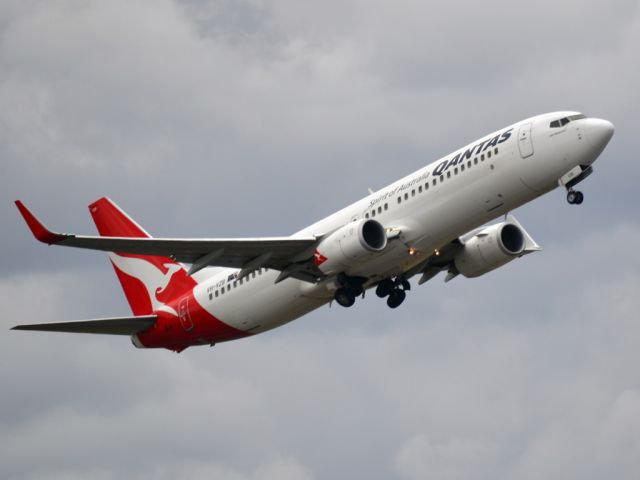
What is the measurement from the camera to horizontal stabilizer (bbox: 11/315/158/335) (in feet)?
193

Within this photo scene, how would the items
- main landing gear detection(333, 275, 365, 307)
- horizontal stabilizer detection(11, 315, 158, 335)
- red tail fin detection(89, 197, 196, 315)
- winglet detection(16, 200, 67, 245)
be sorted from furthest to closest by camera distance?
red tail fin detection(89, 197, 196, 315)
horizontal stabilizer detection(11, 315, 158, 335)
main landing gear detection(333, 275, 365, 307)
winglet detection(16, 200, 67, 245)

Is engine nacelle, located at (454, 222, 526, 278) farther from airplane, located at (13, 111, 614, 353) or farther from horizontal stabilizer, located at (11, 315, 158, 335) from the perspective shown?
horizontal stabilizer, located at (11, 315, 158, 335)

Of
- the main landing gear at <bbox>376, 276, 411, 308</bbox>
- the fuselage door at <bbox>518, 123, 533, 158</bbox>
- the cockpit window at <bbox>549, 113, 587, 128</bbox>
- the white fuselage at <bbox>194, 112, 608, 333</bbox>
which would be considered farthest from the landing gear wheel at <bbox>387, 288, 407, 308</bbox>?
the cockpit window at <bbox>549, 113, 587, 128</bbox>

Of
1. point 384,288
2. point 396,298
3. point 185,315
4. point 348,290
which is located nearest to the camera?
point 348,290

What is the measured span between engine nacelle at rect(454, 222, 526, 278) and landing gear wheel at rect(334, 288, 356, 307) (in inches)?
269

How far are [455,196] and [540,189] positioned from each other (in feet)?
10.9

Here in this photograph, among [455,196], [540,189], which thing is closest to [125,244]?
[455,196]

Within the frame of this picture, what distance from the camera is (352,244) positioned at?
53906mm

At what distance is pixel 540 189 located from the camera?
53438 millimetres

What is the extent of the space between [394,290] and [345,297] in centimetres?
443

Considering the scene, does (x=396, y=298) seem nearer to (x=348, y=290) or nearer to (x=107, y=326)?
(x=348, y=290)

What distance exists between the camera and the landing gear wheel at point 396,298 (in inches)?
2393

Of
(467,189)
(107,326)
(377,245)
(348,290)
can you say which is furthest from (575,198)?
(107,326)

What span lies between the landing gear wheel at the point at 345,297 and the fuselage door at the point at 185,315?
328 inches
